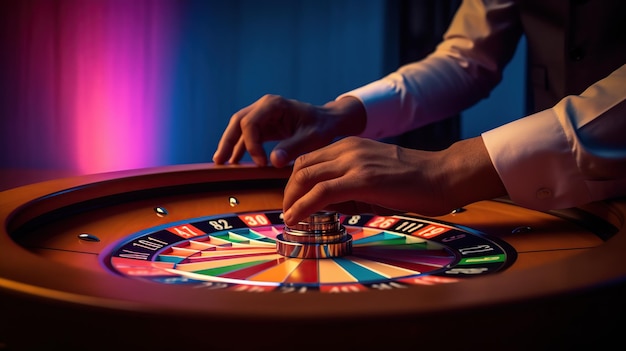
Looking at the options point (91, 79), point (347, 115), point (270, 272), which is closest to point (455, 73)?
point (347, 115)

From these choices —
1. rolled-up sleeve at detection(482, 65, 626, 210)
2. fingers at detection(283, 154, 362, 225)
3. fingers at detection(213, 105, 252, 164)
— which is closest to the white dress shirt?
rolled-up sleeve at detection(482, 65, 626, 210)

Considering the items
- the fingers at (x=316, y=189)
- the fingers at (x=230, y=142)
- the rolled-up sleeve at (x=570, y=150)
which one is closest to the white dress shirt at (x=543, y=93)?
the rolled-up sleeve at (x=570, y=150)

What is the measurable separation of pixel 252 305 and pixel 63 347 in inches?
7.0

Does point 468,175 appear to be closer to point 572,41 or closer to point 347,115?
point 347,115

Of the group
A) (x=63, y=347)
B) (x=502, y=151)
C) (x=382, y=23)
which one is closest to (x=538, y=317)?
(x=63, y=347)

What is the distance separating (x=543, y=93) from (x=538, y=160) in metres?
1.09

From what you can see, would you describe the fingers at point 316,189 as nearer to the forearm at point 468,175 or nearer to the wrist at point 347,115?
the forearm at point 468,175

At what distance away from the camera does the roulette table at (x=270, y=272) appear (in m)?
0.57

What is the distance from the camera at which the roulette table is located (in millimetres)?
569

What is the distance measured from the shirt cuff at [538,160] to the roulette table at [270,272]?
0.17ft

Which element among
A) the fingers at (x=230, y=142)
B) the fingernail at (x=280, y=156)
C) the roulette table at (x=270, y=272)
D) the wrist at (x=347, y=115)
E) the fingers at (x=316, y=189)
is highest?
the wrist at (x=347, y=115)

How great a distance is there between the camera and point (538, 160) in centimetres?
125

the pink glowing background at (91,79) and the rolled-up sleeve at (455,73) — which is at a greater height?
the pink glowing background at (91,79)

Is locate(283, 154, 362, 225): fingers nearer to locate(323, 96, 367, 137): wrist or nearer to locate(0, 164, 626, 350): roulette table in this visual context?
locate(0, 164, 626, 350): roulette table
